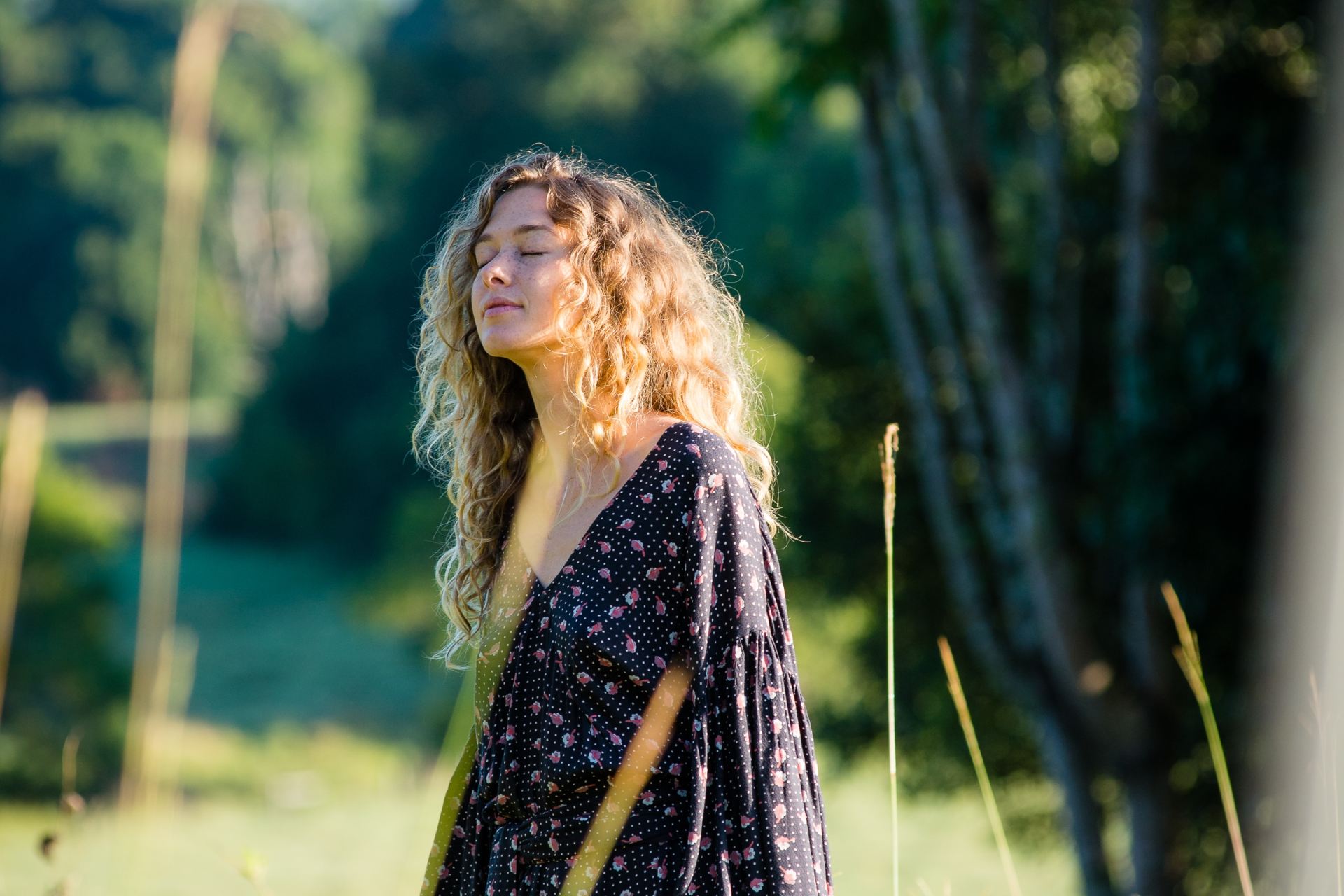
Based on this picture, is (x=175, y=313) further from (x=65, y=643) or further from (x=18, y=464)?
(x=65, y=643)

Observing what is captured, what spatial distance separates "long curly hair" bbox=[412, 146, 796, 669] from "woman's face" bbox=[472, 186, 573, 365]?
0.7 inches

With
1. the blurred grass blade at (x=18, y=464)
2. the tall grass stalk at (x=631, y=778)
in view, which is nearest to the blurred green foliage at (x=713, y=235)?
the blurred grass blade at (x=18, y=464)

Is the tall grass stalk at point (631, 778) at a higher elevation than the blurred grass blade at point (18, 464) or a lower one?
lower

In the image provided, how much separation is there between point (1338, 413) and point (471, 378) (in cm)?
409

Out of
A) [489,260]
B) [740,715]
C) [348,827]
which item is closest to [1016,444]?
[489,260]

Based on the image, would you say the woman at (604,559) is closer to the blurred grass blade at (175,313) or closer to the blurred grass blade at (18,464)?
the blurred grass blade at (175,313)

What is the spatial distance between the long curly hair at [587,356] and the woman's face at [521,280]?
2cm

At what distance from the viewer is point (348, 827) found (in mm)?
22797

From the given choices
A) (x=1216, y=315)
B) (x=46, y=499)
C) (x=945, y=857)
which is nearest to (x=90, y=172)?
(x=46, y=499)

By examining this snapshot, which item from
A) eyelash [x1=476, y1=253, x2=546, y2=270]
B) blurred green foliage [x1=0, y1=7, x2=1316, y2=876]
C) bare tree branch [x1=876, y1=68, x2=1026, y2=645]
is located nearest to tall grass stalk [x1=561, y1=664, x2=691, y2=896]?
eyelash [x1=476, y1=253, x2=546, y2=270]

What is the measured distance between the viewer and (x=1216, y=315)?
592 centimetres

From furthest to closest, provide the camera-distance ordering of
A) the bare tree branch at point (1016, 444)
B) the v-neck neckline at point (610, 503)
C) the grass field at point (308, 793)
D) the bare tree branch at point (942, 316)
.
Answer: the grass field at point (308, 793) → the bare tree branch at point (942, 316) → the bare tree branch at point (1016, 444) → the v-neck neckline at point (610, 503)

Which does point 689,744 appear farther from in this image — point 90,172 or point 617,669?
point 90,172

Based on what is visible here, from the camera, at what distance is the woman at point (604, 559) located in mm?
1569
